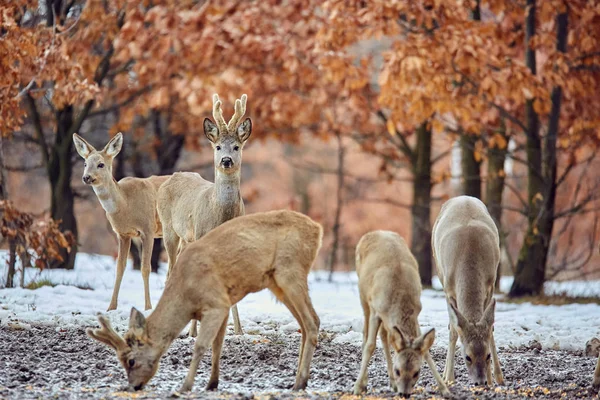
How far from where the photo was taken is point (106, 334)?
693 cm

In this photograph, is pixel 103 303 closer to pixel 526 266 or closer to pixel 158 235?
pixel 158 235

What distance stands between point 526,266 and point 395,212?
50.1ft

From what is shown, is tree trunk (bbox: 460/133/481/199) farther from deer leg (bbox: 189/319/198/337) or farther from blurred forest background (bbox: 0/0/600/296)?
deer leg (bbox: 189/319/198/337)

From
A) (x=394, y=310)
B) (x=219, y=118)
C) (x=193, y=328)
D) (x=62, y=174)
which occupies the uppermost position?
(x=219, y=118)

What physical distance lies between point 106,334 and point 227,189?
3.11 metres

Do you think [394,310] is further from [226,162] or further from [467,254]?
[226,162]

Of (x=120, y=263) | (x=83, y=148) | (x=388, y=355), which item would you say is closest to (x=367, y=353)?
(x=388, y=355)

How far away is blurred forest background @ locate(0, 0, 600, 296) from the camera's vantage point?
13.8 metres

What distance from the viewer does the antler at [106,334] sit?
687 centimetres

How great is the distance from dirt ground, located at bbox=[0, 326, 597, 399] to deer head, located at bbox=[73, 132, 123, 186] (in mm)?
2102

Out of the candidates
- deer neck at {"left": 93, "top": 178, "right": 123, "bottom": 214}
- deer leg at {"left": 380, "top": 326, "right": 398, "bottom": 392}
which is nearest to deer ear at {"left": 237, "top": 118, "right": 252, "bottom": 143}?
deer neck at {"left": 93, "top": 178, "right": 123, "bottom": 214}

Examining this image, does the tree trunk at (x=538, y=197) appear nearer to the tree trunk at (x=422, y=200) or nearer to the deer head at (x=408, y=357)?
the tree trunk at (x=422, y=200)

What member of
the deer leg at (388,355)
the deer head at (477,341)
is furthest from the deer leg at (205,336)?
the deer head at (477,341)

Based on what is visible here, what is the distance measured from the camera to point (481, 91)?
14.3 meters
